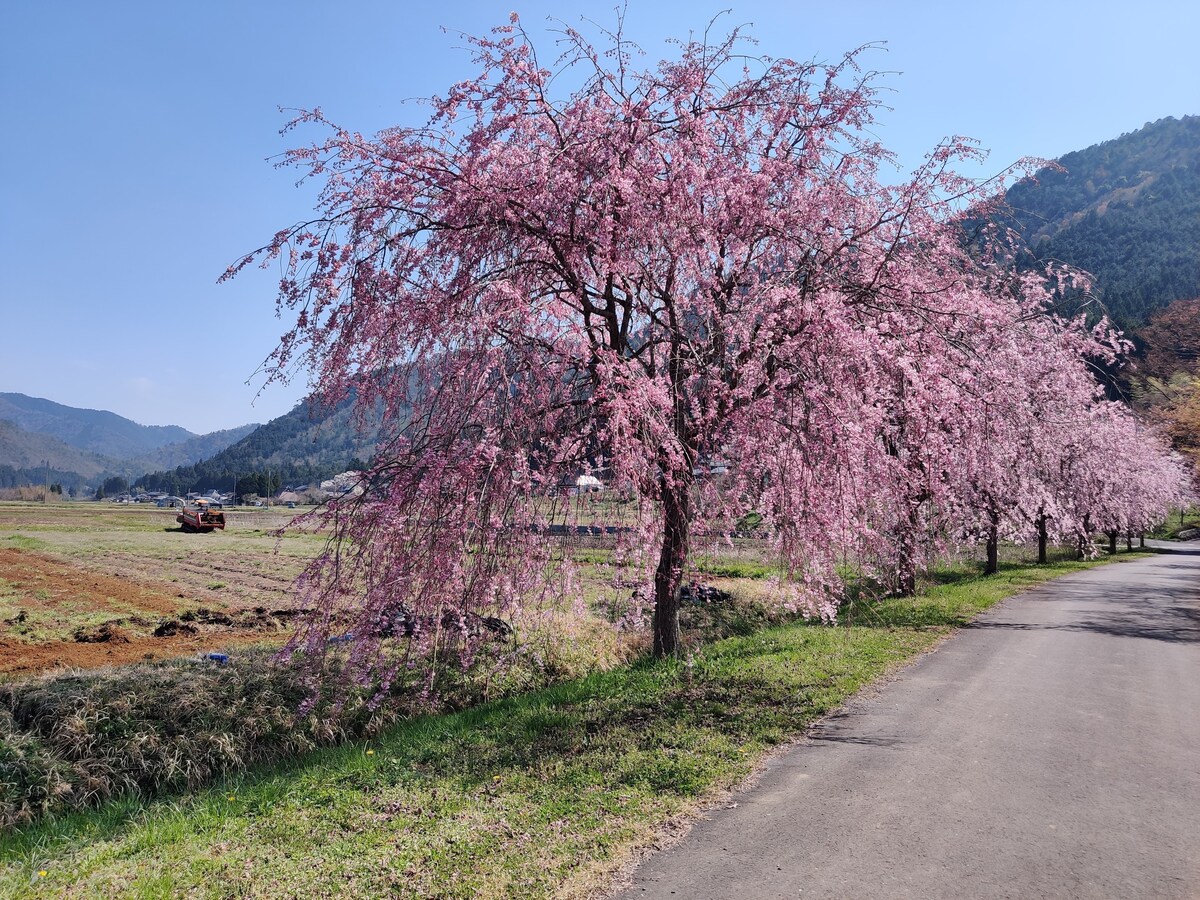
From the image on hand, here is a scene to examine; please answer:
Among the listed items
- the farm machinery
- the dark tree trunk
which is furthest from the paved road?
the farm machinery

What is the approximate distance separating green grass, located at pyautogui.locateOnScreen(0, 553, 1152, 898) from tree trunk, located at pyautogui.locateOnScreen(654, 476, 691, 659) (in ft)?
3.11

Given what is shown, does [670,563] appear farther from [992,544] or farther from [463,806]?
[992,544]

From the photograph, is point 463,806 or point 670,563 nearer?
point 463,806

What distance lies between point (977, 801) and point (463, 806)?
4.15 m

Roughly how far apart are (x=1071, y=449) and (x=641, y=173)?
23.6 metres

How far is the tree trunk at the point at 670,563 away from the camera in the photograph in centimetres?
893

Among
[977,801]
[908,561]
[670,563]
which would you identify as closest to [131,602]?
[670,563]

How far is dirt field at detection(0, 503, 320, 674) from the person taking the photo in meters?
13.3

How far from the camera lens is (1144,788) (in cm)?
631

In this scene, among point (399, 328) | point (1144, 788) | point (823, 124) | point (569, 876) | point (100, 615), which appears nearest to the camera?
point (569, 876)

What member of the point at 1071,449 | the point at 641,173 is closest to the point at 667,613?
the point at 641,173

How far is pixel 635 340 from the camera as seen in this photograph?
33.3ft

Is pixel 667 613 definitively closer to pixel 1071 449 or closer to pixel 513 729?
pixel 513 729

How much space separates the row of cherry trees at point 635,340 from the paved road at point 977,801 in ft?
7.35
